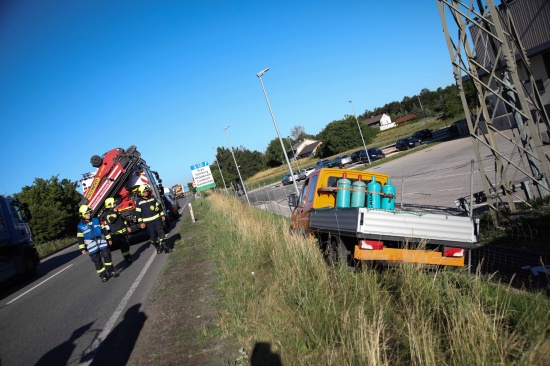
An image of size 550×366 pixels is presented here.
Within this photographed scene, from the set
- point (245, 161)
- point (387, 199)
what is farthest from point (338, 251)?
point (245, 161)

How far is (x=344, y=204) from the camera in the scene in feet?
21.9

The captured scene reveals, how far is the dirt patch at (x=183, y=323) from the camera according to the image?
4.23 metres

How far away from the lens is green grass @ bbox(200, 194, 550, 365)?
2713mm

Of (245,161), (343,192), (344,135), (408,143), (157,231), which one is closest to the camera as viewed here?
(343,192)

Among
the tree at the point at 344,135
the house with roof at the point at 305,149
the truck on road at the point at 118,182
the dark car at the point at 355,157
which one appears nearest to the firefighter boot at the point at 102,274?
the truck on road at the point at 118,182

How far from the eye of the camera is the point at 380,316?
304cm

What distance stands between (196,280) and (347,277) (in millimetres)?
4075

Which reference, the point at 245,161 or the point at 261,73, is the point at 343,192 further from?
→ the point at 245,161

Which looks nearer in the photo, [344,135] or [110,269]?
[110,269]

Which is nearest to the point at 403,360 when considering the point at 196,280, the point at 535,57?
the point at 196,280

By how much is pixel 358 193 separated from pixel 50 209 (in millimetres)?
29088

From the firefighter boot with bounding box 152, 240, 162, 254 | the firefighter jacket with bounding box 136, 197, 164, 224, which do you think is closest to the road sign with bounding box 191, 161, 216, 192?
the firefighter boot with bounding box 152, 240, 162, 254

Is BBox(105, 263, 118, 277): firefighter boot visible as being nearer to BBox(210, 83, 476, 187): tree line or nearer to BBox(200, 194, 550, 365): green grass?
BBox(200, 194, 550, 365): green grass

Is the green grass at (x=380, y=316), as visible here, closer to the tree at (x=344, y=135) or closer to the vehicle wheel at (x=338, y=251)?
the vehicle wheel at (x=338, y=251)
